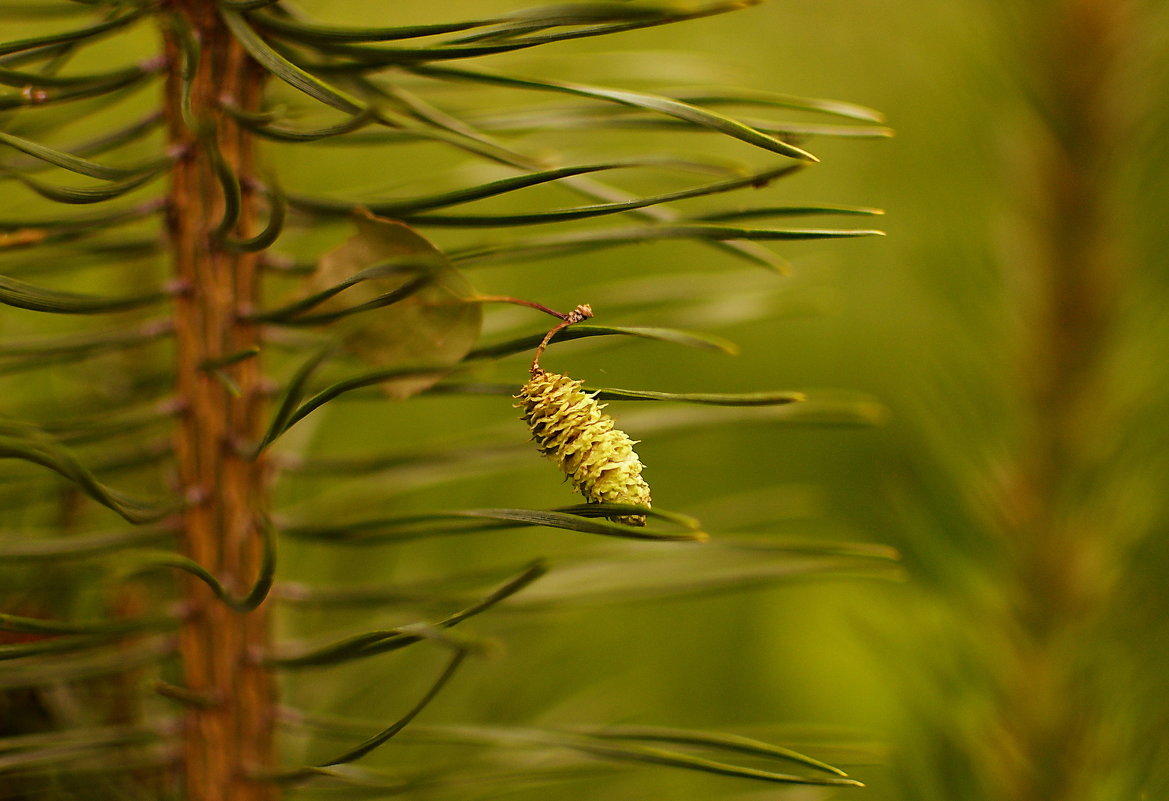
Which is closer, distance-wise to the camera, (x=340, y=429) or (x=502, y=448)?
(x=502, y=448)

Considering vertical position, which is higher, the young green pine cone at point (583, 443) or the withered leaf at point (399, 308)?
the withered leaf at point (399, 308)

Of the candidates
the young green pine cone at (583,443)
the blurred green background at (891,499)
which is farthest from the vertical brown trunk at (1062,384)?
the young green pine cone at (583,443)

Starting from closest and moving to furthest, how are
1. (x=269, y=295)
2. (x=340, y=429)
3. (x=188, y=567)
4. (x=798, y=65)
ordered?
(x=188, y=567)
(x=269, y=295)
(x=340, y=429)
(x=798, y=65)

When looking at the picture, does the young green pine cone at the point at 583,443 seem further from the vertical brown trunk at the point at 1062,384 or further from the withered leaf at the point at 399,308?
the vertical brown trunk at the point at 1062,384

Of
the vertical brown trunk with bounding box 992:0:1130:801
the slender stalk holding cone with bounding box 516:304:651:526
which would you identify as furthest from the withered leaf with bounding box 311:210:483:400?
the vertical brown trunk with bounding box 992:0:1130:801

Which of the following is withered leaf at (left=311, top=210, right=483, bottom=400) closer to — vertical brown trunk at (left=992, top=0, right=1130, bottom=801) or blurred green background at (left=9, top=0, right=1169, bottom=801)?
blurred green background at (left=9, top=0, right=1169, bottom=801)

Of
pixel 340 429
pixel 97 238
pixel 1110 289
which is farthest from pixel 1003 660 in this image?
pixel 340 429

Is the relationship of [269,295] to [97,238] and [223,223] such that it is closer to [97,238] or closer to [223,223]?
[97,238]
